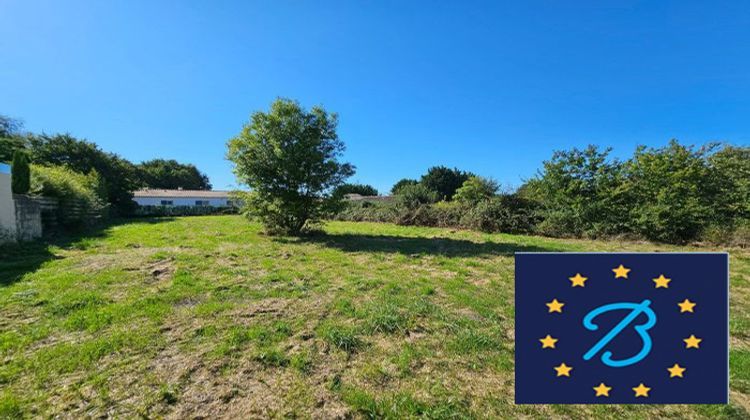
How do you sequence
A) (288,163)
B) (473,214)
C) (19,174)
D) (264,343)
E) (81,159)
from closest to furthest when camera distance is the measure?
(264,343), (19,174), (288,163), (473,214), (81,159)

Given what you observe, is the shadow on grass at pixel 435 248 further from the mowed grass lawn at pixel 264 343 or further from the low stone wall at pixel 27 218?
the low stone wall at pixel 27 218

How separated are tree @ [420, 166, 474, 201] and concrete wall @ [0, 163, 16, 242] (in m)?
33.6

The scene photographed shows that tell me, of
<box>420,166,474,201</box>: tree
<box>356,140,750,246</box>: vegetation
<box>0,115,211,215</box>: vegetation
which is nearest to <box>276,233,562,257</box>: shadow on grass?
<box>356,140,750,246</box>: vegetation

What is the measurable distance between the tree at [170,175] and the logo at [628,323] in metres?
58.0

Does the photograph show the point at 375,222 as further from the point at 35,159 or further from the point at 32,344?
the point at 35,159

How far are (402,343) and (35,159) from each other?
3199 centimetres

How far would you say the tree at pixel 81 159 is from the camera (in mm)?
21750

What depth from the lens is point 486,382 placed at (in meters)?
2.27

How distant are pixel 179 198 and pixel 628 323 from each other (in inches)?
1775

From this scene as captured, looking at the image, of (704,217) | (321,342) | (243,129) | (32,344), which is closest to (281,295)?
(321,342)

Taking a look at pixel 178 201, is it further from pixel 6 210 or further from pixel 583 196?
pixel 583 196

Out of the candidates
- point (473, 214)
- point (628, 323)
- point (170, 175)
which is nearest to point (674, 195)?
point (473, 214)

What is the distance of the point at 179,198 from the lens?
1469 inches

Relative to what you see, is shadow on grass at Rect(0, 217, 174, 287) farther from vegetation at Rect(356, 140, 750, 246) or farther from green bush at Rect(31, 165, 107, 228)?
vegetation at Rect(356, 140, 750, 246)
